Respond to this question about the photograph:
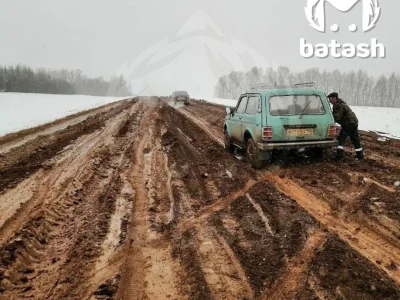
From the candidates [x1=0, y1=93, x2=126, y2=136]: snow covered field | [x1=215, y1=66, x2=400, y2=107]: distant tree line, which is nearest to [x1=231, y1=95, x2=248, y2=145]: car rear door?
[x1=0, y1=93, x2=126, y2=136]: snow covered field

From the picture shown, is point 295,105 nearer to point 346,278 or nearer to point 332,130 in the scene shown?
point 332,130

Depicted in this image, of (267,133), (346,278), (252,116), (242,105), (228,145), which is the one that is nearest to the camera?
(346,278)

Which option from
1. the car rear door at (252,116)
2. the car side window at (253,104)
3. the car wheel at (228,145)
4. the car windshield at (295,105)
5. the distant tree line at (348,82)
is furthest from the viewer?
the distant tree line at (348,82)

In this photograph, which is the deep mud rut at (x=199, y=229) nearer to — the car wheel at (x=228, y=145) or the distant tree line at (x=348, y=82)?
the car wheel at (x=228, y=145)

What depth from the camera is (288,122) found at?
7629 millimetres

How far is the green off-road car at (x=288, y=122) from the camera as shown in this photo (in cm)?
761

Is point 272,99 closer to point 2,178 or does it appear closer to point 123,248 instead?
point 123,248

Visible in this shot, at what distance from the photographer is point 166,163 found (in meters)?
8.74

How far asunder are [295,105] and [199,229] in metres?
4.21

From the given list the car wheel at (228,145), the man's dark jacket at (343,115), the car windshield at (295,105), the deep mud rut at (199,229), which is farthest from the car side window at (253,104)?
the man's dark jacket at (343,115)

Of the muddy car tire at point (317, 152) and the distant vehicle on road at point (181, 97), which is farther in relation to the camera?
the distant vehicle on road at point (181, 97)

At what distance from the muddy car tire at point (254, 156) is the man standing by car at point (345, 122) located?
200cm

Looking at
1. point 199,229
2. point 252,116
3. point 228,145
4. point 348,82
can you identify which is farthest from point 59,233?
point 348,82

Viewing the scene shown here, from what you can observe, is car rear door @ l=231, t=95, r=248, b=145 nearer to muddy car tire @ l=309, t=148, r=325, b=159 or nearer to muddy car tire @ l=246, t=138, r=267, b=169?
muddy car tire @ l=246, t=138, r=267, b=169
